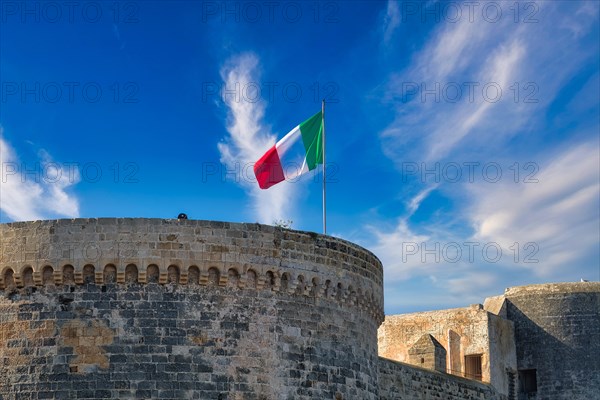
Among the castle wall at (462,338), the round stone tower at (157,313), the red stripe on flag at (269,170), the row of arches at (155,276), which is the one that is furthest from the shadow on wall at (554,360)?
the row of arches at (155,276)

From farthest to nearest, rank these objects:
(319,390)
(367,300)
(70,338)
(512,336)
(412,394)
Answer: (512,336) < (412,394) < (367,300) < (319,390) < (70,338)

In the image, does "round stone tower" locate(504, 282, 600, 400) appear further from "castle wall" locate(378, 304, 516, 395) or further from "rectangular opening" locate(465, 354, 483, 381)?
"rectangular opening" locate(465, 354, 483, 381)

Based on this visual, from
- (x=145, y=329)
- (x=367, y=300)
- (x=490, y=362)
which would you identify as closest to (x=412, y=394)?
(x=367, y=300)

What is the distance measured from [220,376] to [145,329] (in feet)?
4.45

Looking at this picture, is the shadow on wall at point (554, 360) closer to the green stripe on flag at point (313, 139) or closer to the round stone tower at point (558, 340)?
the round stone tower at point (558, 340)

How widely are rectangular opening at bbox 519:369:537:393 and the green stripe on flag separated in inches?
487

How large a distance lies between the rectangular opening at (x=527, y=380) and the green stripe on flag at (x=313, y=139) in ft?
40.6

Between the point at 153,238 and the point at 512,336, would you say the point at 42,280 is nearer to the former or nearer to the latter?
the point at 153,238

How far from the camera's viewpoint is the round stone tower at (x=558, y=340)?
27781mm

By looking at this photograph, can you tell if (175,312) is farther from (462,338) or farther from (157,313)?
(462,338)

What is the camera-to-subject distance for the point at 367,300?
1773cm

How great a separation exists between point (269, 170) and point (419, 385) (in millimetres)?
6081

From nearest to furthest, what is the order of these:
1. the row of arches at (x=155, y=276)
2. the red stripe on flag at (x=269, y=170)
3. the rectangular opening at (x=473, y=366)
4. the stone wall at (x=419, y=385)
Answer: the row of arches at (x=155, y=276) < the red stripe on flag at (x=269, y=170) < the stone wall at (x=419, y=385) < the rectangular opening at (x=473, y=366)

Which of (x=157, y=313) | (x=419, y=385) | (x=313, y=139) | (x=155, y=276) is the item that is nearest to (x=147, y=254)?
(x=155, y=276)
